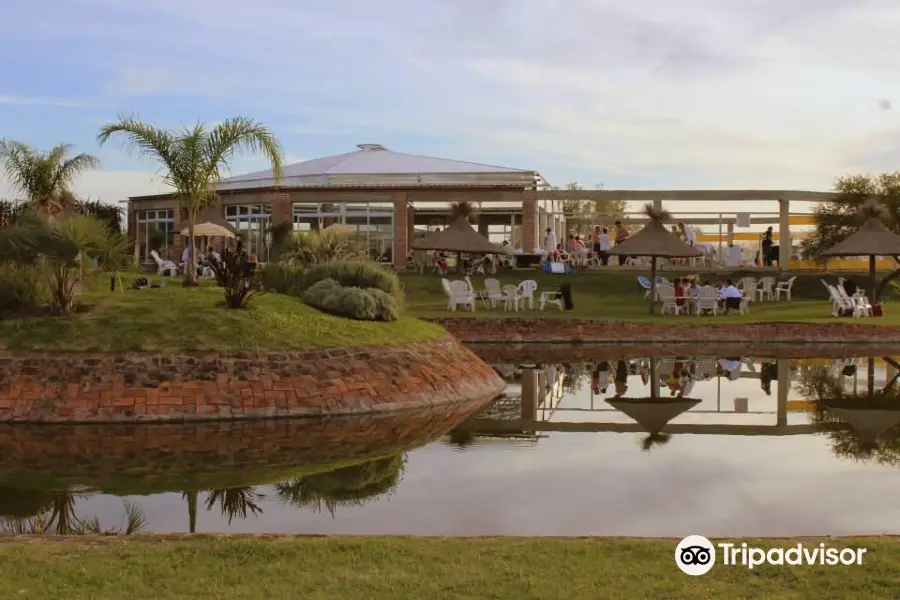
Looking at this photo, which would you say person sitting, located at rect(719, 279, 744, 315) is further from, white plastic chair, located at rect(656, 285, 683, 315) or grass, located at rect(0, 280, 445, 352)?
grass, located at rect(0, 280, 445, 352)

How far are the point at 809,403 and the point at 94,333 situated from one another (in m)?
9.41

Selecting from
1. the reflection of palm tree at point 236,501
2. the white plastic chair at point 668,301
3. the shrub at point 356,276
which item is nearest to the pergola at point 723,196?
the white plastic chair at point 668,301

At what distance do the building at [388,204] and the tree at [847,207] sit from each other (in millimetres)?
9407

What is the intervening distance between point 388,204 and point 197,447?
91.2 ft

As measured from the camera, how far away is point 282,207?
38.7 meters

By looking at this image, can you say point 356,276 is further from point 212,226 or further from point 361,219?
point 361,219

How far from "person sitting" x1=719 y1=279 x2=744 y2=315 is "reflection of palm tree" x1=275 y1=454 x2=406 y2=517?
1918cm

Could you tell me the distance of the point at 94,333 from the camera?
44.2ft

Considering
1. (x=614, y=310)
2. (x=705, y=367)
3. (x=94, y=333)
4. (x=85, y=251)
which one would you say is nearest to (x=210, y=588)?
(x=94, y=333)

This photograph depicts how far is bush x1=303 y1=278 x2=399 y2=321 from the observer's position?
53.1ft

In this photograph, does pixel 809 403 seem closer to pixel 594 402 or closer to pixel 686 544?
pixel 594 402

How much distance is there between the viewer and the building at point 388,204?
37656mm

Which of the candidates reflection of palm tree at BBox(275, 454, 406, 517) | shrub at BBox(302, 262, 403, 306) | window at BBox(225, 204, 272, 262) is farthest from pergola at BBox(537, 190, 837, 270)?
reflection of palm tree at BBox(275, 454, 406, 517)

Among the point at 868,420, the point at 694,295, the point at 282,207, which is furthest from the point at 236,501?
the point at 282,207
